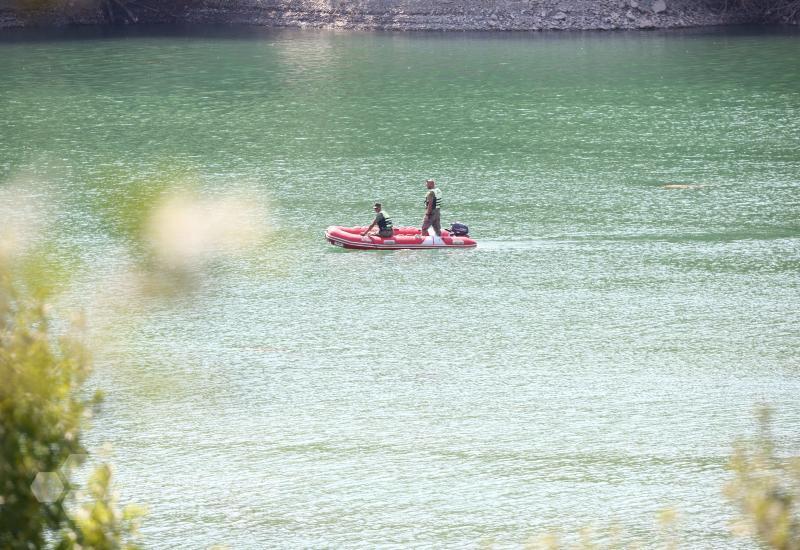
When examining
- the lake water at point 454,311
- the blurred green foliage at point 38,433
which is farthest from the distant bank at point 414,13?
the blurred green foliage at point 38,433

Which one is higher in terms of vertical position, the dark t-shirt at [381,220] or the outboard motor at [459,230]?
the dark t-shirt at [381,220]

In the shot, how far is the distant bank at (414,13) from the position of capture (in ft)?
172

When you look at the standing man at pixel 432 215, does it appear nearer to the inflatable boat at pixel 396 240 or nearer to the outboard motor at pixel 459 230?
the inflatable boat at pixel 396 240

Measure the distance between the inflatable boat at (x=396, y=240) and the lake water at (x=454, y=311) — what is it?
10.1 inches

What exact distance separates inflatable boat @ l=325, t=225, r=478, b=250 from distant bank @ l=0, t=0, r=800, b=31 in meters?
31.3

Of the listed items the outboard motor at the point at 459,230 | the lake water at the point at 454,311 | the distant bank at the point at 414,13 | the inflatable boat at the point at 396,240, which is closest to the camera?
the lake water at the point at 454,311

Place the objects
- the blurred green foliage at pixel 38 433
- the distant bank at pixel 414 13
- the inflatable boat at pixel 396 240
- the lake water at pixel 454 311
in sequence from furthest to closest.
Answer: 1. the distant bank at pixel 414 13
2. the inflatable boat at pixel 396 240
3. the lake water at pixel 454 311
4. the blurred green foliage at pixel 38 433

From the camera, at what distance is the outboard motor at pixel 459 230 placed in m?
→ 22.6

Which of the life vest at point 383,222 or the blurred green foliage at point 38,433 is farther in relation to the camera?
the life vest at point 383,222

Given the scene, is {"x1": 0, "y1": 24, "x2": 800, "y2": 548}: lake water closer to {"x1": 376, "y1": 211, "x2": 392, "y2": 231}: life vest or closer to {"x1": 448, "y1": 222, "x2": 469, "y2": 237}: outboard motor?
{"x1": 448, "y1": 222, "x2": 469, "y2": 237}: outboard motor

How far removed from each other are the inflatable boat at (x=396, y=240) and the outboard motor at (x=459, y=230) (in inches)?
2.5

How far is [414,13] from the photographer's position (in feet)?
175

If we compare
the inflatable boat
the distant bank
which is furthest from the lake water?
the distant bank

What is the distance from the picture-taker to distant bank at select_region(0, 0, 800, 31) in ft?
172
